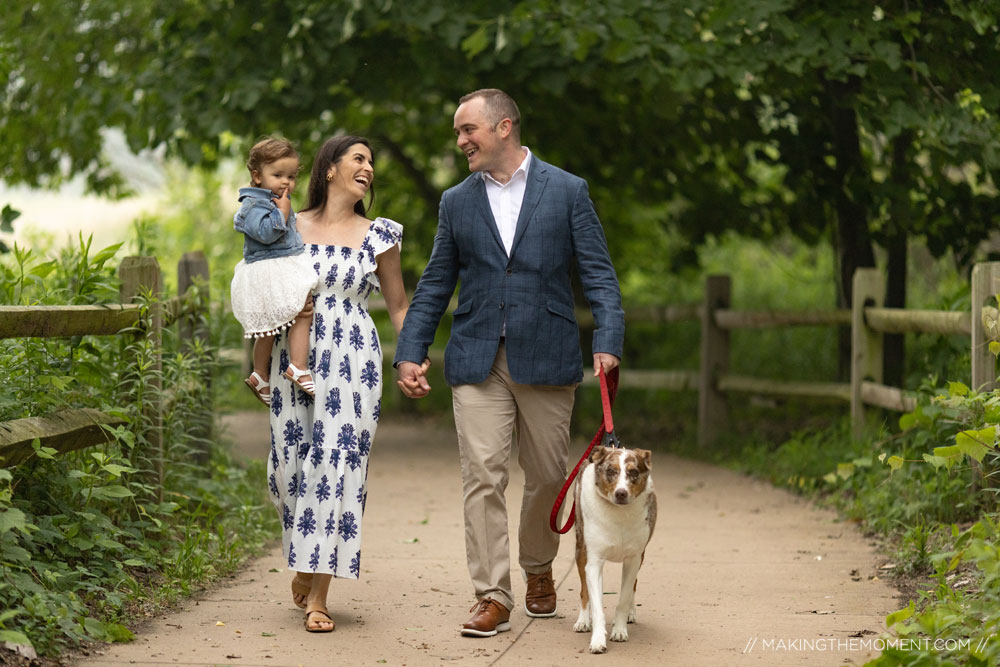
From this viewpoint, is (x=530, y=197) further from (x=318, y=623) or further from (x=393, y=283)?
(x=318, y=623)

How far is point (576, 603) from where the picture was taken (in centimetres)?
560

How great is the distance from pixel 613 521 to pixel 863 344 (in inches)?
184

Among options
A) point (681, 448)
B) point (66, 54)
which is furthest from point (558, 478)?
point (66, 54)

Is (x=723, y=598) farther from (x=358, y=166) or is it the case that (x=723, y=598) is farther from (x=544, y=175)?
(x=358, y=166)

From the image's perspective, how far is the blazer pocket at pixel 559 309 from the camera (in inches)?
200

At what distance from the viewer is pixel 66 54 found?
11.0 m

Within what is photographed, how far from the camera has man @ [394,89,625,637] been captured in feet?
16.4

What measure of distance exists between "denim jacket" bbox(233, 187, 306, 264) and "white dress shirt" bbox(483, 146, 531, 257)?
0.85 m

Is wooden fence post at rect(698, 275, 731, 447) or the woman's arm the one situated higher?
the woman's arm

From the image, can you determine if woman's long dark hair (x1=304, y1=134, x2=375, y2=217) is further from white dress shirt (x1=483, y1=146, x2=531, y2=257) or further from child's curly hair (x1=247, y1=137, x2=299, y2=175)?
white dress shirt (x1=483, y1=146, x2=531, y2=257)

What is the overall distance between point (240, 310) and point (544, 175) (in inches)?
56.5

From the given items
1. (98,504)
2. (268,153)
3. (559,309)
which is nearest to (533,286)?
(559,309)

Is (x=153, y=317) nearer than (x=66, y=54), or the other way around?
(x=153, y=317)

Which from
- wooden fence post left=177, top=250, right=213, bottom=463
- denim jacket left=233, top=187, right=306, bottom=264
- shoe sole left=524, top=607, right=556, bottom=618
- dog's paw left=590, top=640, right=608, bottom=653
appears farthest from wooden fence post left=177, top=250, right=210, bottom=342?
dog's paw left=590, top=640, right=608, bottom=653
